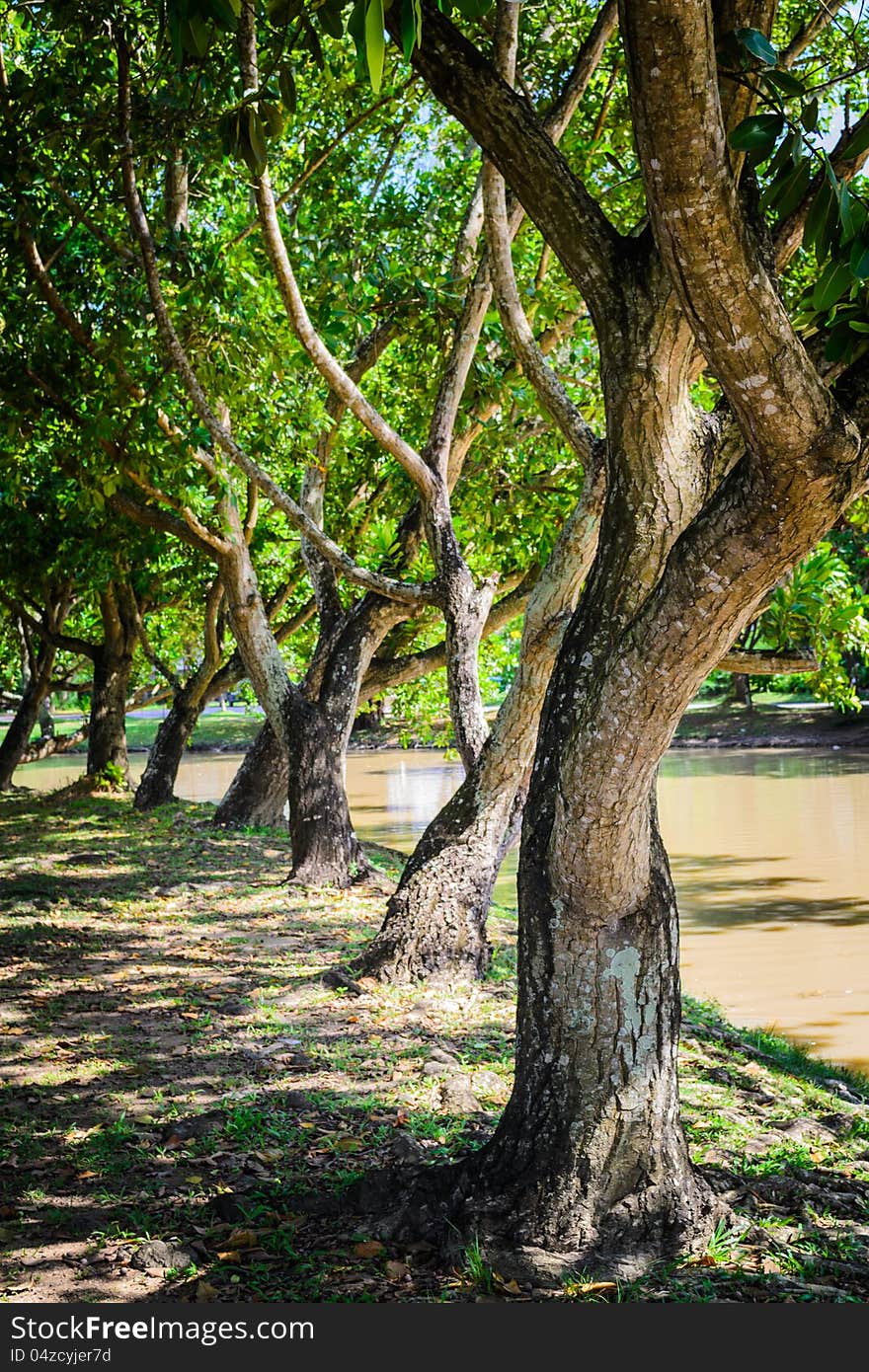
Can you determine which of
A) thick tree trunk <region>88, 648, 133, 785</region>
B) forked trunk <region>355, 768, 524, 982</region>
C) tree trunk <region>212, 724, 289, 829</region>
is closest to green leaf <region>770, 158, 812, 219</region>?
forked trunk <region>355, 768, 524, 982</region>

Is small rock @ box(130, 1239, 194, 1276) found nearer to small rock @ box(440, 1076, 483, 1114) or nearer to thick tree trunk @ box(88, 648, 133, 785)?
small rock @ box(440, 1076, 483, 1114)

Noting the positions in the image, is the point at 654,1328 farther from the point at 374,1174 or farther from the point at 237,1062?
the point at 237,1062

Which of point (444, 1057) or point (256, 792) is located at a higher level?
point (256, 792)

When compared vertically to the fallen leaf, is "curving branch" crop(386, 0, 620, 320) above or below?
above

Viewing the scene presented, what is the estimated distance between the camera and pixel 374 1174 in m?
4.12

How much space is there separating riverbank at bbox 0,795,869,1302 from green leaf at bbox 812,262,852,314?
2.74m

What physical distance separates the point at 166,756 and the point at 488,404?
29.0 feet

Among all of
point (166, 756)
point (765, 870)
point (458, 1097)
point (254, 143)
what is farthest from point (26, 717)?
point (254, 143)

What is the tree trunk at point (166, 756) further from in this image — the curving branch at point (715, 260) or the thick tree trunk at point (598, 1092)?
the curving branch at point (715, 260)

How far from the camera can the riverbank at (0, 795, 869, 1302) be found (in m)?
3.60

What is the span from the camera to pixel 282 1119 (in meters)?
5.00

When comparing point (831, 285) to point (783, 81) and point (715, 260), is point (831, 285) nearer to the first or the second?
point (715, 260)

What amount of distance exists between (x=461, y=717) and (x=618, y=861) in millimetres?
4059

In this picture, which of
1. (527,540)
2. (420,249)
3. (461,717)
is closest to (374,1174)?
(461,717)
